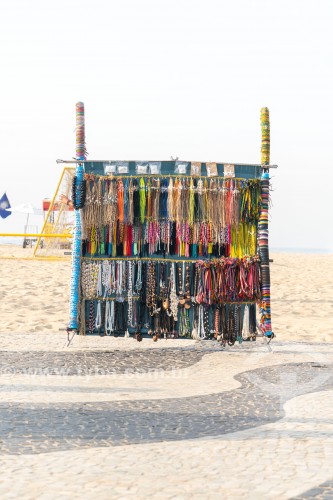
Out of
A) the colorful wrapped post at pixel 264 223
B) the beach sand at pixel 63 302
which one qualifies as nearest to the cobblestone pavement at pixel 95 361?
the beach sand at pixel 63 302

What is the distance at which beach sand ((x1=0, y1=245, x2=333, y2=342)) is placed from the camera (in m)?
14.1

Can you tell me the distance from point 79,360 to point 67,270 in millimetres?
14194

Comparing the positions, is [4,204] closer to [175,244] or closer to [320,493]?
[175,244]

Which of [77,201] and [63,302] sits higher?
[77,201]

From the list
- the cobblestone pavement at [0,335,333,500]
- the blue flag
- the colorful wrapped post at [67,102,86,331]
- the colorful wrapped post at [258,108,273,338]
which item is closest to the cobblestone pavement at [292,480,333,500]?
the cobblestone pavement at [0,335,333,500]

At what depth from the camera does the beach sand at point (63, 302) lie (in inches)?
556

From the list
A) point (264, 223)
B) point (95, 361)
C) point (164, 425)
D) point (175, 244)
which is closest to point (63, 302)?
point (175, 244)

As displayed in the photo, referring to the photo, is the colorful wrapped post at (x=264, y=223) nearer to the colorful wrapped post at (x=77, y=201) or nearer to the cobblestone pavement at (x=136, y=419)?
the colorful wrapped post at (x=77, y=201)

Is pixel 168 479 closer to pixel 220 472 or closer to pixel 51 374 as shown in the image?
pixel 220 472

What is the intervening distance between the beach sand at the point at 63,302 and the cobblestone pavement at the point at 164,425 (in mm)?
2334

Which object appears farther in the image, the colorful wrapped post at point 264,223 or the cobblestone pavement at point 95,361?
the colorful wrapped post at point 264,223

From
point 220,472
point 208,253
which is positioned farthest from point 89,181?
point 220,472

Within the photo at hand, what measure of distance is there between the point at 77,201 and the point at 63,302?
6.29 m

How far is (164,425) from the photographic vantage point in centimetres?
672
